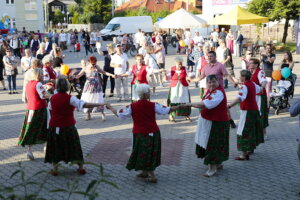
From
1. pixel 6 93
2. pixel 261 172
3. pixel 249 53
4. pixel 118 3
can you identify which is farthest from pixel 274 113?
pixel 118 3

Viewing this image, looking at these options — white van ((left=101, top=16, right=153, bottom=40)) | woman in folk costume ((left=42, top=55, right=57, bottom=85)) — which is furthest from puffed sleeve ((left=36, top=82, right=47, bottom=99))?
white van ((left=101, top=16, right=153, bottom=40))

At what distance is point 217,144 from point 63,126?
2.34 metres

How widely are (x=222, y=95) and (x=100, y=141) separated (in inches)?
137

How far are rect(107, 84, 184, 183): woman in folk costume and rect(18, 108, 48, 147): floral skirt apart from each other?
205cm

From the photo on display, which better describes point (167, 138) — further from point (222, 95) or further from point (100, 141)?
point (222, 95)

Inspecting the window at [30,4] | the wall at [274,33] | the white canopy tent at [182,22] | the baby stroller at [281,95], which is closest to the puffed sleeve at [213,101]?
the baby stroller at [281,95]

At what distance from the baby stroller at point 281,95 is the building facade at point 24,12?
51799 mm

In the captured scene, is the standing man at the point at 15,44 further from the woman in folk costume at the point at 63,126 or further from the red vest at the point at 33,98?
the woman in folk costume at the point at 63,126

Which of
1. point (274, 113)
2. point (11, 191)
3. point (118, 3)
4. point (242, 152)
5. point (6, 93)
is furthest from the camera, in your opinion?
point (118, 3)

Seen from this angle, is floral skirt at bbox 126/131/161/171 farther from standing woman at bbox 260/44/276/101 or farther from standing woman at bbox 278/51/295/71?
standing woman at bbox 260/44/276/101

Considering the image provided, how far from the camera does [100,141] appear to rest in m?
8.74

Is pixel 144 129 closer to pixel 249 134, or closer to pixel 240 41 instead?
pixel 249 134

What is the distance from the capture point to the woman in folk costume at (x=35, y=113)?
7.00 m

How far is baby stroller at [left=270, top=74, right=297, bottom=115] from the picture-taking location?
11212mm
